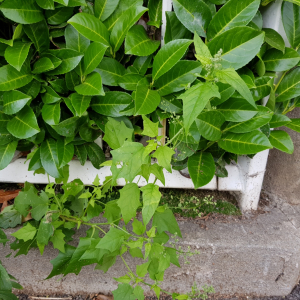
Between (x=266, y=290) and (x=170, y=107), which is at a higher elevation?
(x=170, y=107)

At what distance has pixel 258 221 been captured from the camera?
1.59 m

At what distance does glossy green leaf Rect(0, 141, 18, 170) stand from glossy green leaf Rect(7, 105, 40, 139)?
14 cm

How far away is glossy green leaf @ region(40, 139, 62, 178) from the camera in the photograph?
1.33 meters

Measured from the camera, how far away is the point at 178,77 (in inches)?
48.2

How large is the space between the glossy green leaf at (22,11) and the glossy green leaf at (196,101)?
33.9 inches

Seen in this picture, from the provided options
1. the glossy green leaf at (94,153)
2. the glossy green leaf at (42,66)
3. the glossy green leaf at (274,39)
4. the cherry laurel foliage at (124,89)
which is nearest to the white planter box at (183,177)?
the glossy green leaf at (94,153)

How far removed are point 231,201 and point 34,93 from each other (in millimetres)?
1378

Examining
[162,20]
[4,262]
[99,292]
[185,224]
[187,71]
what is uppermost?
[162,20]

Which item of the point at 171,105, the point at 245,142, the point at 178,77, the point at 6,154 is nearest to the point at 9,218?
the point at 6,154

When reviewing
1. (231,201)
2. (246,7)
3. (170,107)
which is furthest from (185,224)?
(246,7)

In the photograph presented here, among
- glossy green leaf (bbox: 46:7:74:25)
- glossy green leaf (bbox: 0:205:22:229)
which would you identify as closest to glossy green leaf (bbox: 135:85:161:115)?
glossy green leaf (bbox: 46:7:74:25)

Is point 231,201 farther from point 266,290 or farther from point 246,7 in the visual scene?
point 246,7

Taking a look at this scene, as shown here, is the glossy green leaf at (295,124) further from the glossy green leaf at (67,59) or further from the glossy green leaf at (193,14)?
the glossy green leaf at (67,59)

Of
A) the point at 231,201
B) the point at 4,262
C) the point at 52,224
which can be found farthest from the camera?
the point at 231,201
